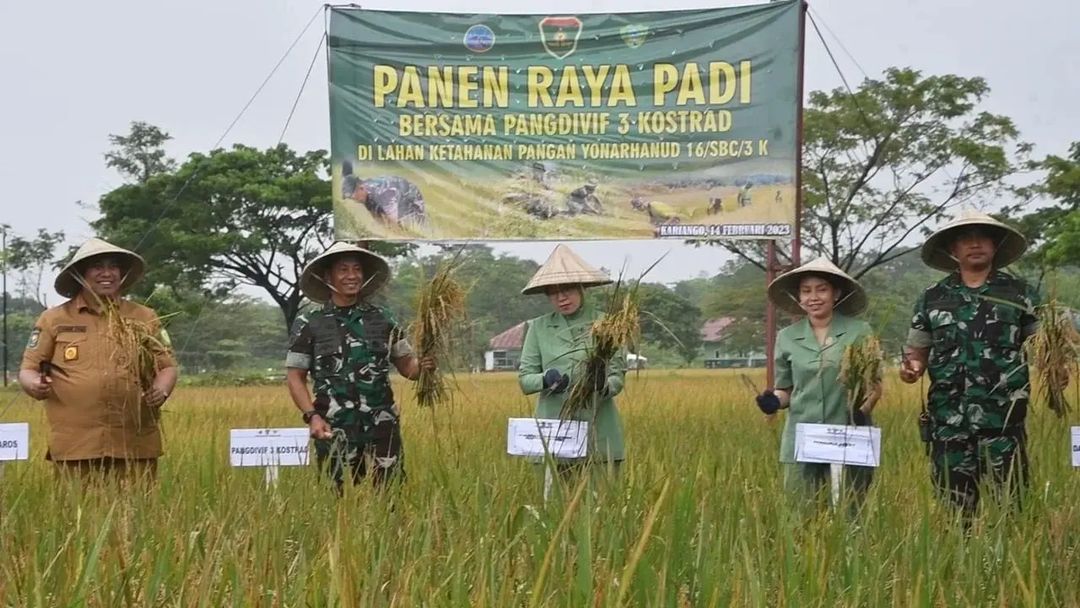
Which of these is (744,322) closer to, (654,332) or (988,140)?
(988,140)

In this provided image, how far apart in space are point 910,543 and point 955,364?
153 centimetres

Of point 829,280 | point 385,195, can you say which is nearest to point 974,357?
point 829,280

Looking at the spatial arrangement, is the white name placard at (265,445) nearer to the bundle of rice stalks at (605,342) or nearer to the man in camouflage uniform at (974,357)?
the bundle of rice stalks at (605,342)


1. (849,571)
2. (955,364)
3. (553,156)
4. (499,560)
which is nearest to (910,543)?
(849,571)

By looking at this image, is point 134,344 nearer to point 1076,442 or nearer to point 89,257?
point 89,257

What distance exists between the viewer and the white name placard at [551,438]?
281 centimetres

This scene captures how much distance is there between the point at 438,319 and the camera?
343 cm

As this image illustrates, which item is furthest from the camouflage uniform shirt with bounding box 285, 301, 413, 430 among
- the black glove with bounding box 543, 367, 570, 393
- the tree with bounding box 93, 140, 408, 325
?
the tree with bounding box 93, 140, 408, 325

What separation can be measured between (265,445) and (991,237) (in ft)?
8.18

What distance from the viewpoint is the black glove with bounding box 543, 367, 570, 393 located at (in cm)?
333

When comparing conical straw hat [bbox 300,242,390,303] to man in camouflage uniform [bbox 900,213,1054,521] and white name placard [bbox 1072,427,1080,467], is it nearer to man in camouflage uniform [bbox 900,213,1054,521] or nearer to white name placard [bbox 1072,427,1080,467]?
man in camouflage uniform [bbox 900,213,1054,521]

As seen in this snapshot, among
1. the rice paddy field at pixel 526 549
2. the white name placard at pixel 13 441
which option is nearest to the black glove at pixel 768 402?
the rice paddy field at pixel 526 549

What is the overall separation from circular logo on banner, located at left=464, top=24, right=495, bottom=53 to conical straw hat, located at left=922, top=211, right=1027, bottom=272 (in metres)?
3.90

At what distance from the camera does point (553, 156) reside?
6898 mm
